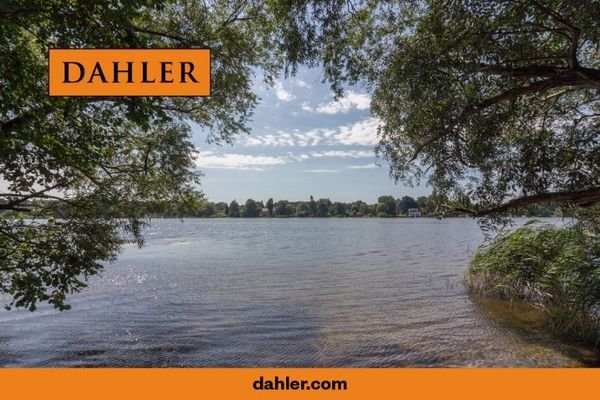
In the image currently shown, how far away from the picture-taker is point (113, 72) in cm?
688

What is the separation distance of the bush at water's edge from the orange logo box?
39.0 ft

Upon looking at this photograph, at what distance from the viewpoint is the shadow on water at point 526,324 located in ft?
30.5

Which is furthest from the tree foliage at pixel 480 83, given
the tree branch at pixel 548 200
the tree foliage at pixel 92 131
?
the tree foliage at pixel 92 131

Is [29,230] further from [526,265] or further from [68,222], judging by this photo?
[526,265]

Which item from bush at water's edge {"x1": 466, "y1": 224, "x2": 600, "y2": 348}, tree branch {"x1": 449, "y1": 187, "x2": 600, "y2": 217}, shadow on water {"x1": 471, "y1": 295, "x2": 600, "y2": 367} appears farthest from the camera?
bush at water's edge {"x1": 466, "y1": 224, "x2": 600, "y2": 348}

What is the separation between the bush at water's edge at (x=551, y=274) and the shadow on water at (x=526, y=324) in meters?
0.32

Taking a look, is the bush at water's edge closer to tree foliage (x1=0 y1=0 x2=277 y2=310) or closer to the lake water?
the lake water

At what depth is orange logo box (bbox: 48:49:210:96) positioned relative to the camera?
21.6 feet

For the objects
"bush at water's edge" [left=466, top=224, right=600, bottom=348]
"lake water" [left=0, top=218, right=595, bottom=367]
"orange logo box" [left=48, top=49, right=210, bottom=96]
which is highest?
"orange logo box" [left=48, top=49, right=210, bottom=96]

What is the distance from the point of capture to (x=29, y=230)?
8.66 metres

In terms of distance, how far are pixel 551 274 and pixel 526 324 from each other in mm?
2119

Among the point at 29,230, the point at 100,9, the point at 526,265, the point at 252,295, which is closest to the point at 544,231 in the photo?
the point at 526,265

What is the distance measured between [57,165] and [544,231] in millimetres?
17244

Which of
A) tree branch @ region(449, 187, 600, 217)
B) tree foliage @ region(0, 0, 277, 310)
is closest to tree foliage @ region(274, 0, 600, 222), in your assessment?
tree branch @ region(449, 187, 600, 217)
